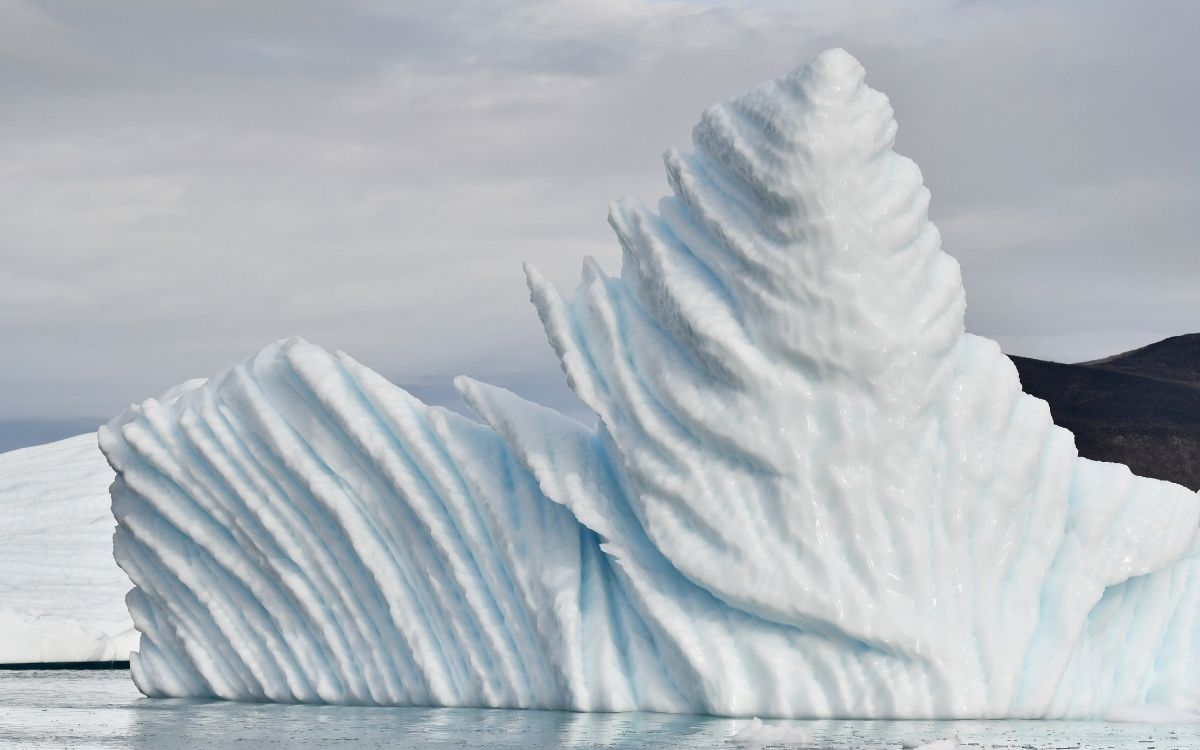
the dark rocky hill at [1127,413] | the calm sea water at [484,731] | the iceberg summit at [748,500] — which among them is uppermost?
the dark rocky hill at [1127,413]

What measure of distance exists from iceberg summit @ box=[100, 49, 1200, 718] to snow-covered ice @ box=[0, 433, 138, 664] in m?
12.8

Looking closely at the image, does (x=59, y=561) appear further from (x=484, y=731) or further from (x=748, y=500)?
(x=748, y=500)

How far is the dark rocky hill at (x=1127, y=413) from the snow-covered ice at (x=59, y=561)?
2492 cm

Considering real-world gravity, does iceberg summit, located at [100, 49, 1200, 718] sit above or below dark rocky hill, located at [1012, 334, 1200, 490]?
below

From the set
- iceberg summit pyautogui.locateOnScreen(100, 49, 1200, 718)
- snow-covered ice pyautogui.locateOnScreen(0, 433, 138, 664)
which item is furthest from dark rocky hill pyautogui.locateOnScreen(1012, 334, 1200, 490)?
iceberg summit pyautogui.locateOnScreen(100, 49, 1200, 718)

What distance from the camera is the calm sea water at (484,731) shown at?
11.1 m

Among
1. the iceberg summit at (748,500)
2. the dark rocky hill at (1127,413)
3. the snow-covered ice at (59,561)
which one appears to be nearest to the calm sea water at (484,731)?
the iceberg summit at (748,500)

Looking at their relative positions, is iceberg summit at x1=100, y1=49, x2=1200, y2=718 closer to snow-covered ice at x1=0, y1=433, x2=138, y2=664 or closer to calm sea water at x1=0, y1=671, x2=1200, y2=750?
calm sea water at x1=0, y1=671, x2=1200, y2=750

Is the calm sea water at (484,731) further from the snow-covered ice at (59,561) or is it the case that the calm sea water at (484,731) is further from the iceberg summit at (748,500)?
the snow-covered ice at (59,561)

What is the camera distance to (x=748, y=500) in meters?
13.0

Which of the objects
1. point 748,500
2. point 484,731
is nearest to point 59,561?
point 484,731

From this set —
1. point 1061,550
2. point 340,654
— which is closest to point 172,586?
point 340,654

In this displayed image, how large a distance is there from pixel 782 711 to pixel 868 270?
345cm

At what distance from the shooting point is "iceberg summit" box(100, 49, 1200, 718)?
508 inches
